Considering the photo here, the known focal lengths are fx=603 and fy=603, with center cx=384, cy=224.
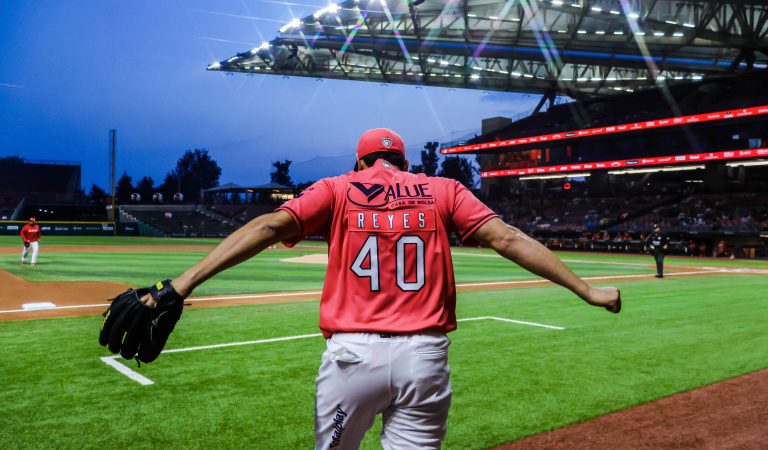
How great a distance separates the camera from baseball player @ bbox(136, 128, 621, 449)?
2.40 metres

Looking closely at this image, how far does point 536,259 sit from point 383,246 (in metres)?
0.65

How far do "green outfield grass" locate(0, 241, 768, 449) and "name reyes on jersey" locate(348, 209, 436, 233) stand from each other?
2.73m

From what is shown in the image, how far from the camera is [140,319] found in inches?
95.0

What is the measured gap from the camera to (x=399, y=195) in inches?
101

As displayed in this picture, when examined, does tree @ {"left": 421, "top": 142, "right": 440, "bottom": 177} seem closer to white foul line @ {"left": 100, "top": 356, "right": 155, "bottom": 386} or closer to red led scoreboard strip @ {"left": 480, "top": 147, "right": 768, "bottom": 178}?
red led scoreboard strip @ {"left": 480, "top": 147, "right": 768, "bottom": 178}

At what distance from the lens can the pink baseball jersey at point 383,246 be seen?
2.49 metres

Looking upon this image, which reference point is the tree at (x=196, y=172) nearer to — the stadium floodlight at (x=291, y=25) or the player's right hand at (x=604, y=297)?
the stadium floodlight at (x=291, y=25)

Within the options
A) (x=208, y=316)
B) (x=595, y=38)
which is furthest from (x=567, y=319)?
(x=595, y=38)

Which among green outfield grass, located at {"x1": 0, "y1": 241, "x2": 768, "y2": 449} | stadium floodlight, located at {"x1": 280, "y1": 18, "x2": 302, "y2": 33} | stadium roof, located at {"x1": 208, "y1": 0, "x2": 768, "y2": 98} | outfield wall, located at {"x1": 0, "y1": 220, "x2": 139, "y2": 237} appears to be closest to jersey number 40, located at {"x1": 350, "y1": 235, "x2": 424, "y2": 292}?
green outfield grass, located at {"x1": 0, "y1": 241, "x2": 768, "y2": 449}

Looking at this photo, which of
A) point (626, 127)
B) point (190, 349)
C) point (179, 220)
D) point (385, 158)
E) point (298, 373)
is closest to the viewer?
point (385, 158)

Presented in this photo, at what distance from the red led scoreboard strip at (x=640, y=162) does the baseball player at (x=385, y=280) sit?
142ft

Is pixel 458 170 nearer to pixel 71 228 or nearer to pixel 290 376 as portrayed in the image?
pixel 71 228

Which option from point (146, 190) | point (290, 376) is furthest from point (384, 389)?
point (146, 190)

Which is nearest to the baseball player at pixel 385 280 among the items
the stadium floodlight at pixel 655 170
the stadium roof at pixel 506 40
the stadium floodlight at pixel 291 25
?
the stadium roof at pixel 506 40
